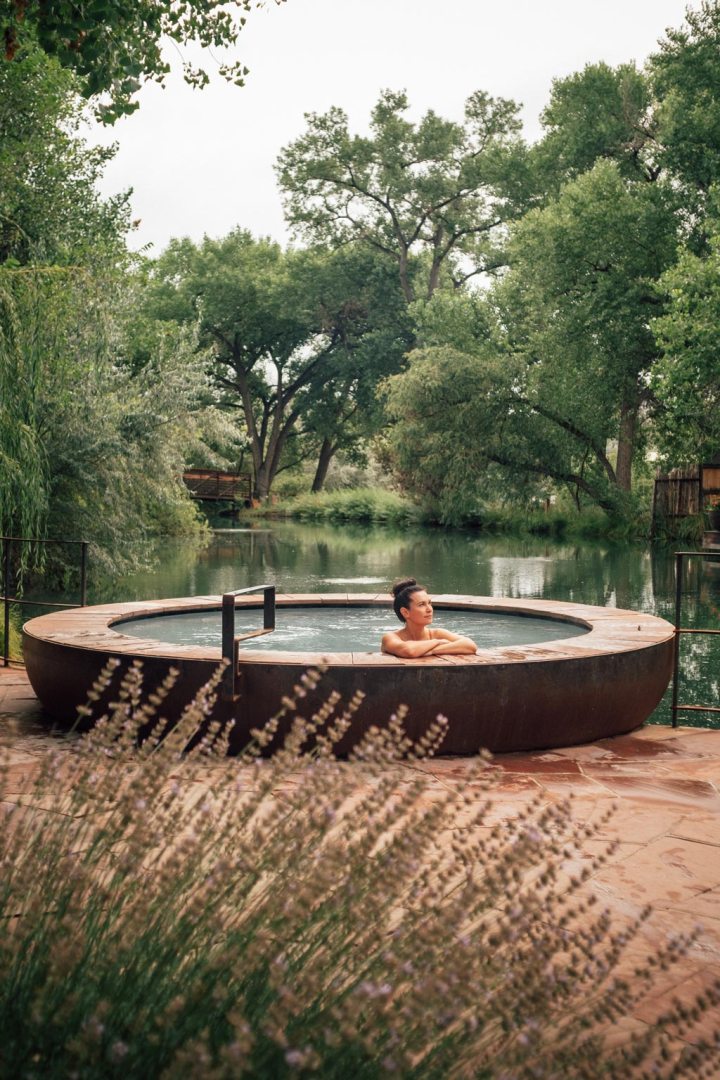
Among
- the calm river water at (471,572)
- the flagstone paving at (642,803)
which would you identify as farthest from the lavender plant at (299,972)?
the calm river water at (471,572)

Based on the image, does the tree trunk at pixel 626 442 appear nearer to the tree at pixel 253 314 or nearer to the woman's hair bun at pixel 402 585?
the tree at pixel 253 314

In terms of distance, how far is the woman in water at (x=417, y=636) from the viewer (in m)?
5.94

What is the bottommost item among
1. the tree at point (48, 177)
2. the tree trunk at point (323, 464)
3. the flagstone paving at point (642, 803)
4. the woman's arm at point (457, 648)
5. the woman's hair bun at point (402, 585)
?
the flagstone paving at point (642, 803)

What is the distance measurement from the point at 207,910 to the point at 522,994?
0.55 meters

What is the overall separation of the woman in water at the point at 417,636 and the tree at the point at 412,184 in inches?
1389

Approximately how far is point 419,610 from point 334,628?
2.09m

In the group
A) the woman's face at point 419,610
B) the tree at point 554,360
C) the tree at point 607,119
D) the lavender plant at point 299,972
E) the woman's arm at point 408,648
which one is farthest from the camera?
the tree at point 607,119

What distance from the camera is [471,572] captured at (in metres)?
21.3

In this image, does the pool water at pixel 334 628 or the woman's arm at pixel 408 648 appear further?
the pool water at pixel 334 628

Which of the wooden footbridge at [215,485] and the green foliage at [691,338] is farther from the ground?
the green foliage at [691,338]

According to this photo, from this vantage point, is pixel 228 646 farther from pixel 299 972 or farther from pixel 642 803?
pixel 299 972

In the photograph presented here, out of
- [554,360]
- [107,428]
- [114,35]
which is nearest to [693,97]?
[554,360]

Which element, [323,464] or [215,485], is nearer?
[215,485]

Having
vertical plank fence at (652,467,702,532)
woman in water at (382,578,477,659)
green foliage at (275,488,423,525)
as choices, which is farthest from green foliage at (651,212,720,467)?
green foliage at (275,488,423,525)
